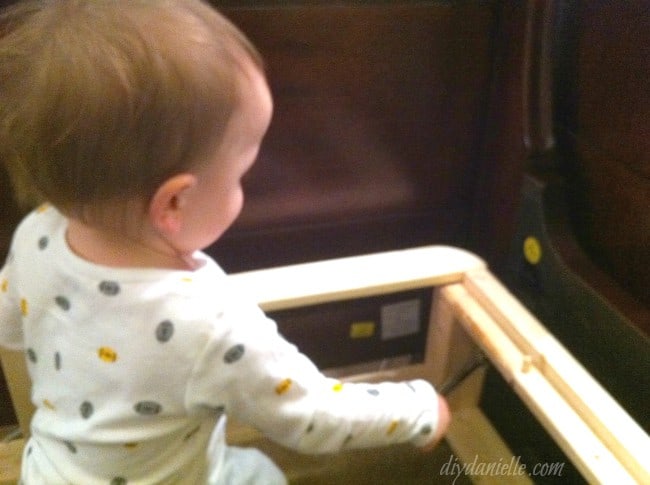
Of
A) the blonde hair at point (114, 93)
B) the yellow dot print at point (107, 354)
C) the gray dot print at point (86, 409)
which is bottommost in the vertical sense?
the gray dot print at point (86, 409)

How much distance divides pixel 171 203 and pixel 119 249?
0.21 ft

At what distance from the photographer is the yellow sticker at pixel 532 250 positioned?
748 mm

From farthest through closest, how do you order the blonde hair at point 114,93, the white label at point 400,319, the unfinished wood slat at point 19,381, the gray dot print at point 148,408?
the white label at point 400,319 < the unfinished wood slat at point 19,381 < the gray dot print at point 148,408 < the blonde hair at point 114,93

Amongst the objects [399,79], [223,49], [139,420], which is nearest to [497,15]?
[399,79]

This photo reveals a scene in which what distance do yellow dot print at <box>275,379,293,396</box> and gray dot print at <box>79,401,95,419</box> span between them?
143 millimetres

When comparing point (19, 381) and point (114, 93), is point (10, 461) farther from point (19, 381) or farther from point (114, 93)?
point (114, 93)

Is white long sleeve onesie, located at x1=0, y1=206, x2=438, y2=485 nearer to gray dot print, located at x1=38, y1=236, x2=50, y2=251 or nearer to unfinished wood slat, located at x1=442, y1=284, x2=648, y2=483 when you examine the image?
gray dot print, located at x1=38, y1=236, x2=50, y2=251

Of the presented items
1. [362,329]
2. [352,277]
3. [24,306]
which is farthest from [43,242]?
[362,329]

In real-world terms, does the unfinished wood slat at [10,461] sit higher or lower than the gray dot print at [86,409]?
lower

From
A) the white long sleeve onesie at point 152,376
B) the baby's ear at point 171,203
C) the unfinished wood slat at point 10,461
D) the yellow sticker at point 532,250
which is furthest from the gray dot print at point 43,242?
the yellow sticker at point 532,250

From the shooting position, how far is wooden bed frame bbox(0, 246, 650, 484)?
57cm

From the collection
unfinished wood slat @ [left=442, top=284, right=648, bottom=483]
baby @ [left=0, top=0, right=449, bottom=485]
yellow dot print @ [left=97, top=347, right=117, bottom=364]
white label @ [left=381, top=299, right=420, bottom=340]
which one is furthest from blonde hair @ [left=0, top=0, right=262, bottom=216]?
white label @ [left=381, top=299, right=420, bottom=340]

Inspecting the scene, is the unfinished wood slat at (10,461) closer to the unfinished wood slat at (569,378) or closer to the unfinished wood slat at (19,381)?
the unfinished wood slat at (19,381)

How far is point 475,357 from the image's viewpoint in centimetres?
81
